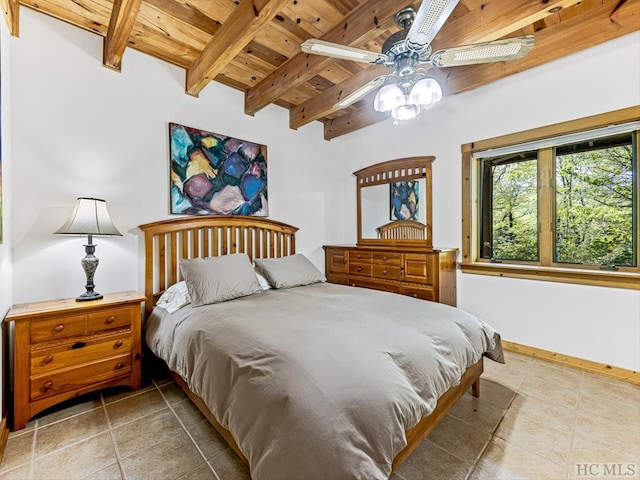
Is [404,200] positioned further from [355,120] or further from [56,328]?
[56,328]

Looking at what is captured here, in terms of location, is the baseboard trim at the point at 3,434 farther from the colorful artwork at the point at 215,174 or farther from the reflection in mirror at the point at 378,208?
the reflection in mirror at the point at 378,208

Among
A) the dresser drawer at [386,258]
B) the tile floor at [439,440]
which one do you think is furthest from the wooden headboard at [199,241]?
the dresser drawer at [386,258]

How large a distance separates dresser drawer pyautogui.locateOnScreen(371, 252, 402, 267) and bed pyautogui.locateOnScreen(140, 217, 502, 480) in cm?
104

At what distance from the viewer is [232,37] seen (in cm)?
211

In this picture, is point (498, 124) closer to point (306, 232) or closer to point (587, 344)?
point (587, 344)

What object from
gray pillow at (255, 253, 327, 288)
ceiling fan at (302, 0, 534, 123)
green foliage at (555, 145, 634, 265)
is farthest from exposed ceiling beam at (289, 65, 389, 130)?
green foliage at (555, 145, 634, 265)

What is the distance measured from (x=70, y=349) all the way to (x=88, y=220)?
900 mm

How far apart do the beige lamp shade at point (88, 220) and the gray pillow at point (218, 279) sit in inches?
24.2

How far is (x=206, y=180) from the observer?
9.66ft

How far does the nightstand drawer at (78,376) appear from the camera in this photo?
1.81 meters

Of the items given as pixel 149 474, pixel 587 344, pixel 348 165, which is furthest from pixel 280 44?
pixel 587 344

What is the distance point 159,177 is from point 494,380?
11.3 feet

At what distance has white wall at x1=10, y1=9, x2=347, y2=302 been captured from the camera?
2076mm

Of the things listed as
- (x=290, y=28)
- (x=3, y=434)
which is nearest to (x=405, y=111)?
(x=290, y=28)
